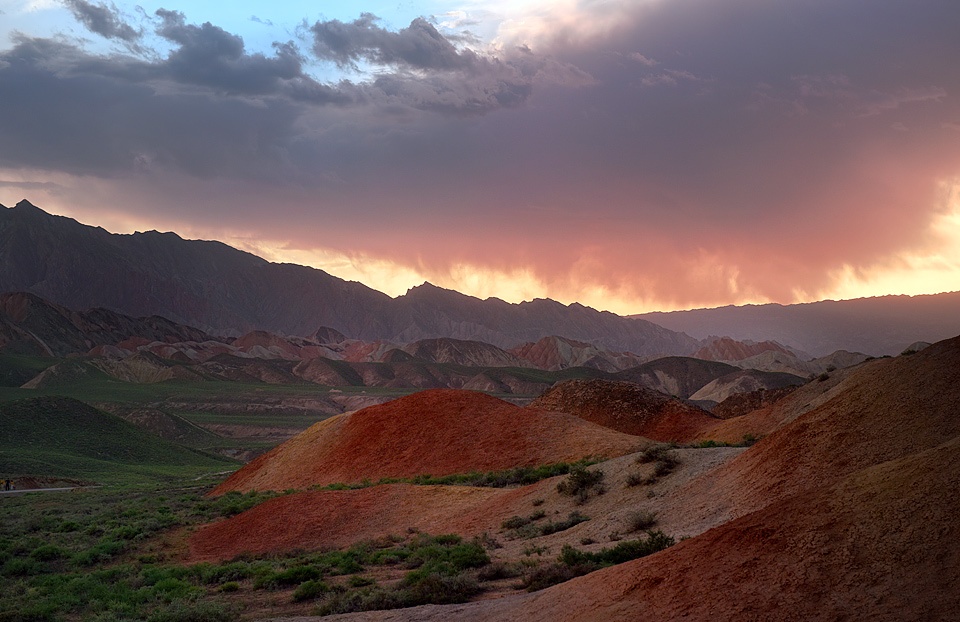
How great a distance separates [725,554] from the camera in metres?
8.24

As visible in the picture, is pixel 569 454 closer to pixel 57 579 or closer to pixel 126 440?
pixel 57 579

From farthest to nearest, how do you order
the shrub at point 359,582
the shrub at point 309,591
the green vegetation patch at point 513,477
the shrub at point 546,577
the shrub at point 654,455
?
1. the green vegetation patch at point 513,477
2. the shrub at point 654,455
3. the shrub at point 359,582
4. the shrub at point 309,591
5. the shrub at point 546,577

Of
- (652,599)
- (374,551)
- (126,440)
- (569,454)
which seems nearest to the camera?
(652,599)

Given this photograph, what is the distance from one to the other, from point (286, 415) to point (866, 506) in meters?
119

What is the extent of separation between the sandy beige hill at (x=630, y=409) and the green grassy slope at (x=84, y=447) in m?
39.1

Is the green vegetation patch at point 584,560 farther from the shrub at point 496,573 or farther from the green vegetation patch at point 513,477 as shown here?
the green vegetation patch at point 513,477

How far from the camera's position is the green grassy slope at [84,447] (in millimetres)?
56688

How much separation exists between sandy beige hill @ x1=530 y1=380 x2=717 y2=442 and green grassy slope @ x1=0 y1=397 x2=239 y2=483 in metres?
39.1

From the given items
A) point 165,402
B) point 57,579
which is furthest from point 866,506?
point 165,402

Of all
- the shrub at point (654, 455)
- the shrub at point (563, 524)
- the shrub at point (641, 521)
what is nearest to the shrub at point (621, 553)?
the shrub at point (641, 521)

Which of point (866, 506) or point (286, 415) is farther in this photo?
point (286, 415)

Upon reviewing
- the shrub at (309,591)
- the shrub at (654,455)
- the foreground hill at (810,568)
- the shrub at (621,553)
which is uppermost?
the foreground hill at (810,568)

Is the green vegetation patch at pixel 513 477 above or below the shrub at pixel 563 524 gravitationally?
below

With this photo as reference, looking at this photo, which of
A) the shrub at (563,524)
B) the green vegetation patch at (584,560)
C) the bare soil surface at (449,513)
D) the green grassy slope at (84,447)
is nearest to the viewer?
the green vegetation patch at (584,560)
